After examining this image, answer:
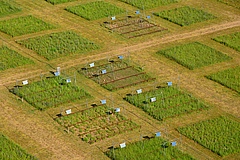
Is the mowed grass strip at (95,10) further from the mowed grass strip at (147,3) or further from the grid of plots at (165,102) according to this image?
the grid of plots at (165,102)

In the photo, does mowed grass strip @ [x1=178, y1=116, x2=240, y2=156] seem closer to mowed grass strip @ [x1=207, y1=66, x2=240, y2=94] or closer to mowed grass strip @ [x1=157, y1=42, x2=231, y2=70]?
mowed grass strip @ [x1=207, y1=66, x2=240, y2=94]

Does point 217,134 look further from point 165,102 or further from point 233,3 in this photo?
point 233,3

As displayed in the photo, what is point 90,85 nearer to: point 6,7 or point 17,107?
point 17,107

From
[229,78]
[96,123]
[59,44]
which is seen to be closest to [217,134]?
[96,123]

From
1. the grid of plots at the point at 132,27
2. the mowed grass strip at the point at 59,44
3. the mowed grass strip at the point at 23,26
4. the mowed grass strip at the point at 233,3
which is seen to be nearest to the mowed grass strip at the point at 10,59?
the mowed grass strip at the point at 59,44

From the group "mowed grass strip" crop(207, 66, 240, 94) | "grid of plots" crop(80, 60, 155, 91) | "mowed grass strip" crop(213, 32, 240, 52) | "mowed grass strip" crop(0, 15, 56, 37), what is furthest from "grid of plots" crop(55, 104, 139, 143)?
"mowed grass strip" crop(0, 15, 56, 37)

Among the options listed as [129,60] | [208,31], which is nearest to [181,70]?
[129,60]

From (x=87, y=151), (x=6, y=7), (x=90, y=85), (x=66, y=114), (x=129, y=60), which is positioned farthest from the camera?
(x=6, y=7)

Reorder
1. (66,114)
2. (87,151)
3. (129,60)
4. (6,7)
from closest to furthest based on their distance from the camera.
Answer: (87,151) < (66,114) < (129,60) < (6,7)
